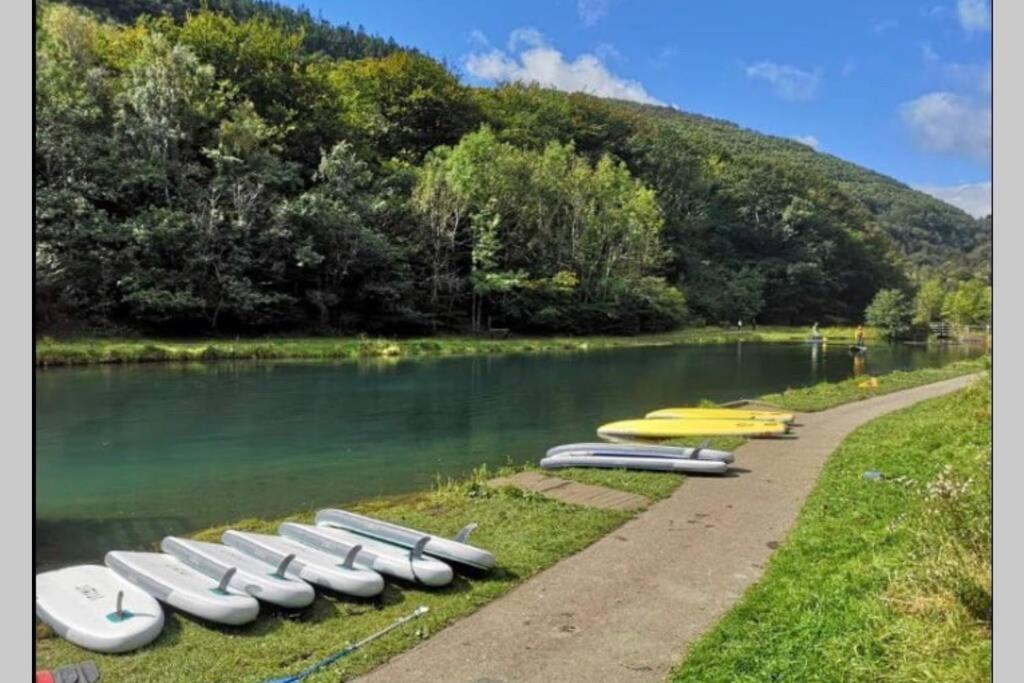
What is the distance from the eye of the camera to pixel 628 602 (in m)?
6.27

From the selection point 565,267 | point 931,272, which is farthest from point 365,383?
point 931,272

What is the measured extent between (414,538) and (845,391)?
59.2 ft

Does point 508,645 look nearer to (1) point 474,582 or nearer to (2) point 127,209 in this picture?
(1) point 474,582

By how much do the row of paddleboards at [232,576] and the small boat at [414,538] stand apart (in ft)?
0.03

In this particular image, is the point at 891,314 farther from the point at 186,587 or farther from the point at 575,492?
the point at 186,587

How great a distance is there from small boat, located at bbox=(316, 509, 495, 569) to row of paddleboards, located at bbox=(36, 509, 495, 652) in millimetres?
10

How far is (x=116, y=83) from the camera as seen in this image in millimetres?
37844

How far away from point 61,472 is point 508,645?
32.9 feet

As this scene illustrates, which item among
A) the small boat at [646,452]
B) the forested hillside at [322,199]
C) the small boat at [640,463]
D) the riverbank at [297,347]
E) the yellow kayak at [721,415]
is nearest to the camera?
the small boat at [640,463]

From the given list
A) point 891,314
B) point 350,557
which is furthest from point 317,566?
point 891,314

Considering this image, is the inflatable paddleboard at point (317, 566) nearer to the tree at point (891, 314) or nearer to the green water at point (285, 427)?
the green water at point (285, 427)

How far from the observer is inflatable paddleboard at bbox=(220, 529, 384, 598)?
642 centimetres

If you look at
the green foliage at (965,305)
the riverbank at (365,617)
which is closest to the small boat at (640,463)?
the riverbank at (365,617)

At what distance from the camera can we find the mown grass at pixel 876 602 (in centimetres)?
435
